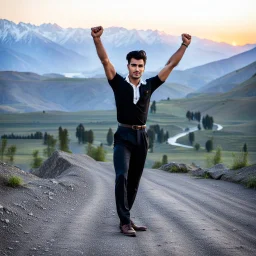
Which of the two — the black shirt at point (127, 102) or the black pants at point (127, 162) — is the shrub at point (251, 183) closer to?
the black pants at point (127, 162)

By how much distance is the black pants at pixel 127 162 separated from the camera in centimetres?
846

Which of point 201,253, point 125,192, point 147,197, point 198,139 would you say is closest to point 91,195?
point 147,197

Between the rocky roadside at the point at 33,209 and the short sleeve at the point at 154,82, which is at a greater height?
the short sleeve at the point at 154,82

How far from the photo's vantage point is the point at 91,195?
44.7 ft

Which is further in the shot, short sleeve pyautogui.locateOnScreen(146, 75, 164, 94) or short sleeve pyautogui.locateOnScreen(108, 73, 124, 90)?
short sleeve pyautogui.locateOnScreen(146, 75, 164, 94)

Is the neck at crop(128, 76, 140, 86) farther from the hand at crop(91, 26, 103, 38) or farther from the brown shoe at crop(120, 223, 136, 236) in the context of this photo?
the brown shoe at crop(120, 223, 136, 236)

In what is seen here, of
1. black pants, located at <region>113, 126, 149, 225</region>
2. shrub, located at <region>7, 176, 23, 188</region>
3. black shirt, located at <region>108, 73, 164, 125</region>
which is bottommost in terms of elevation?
shrub, located at <region>7, 176, 23, 188</region>

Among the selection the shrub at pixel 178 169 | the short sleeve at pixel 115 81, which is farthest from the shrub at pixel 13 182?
the shrub at pixel 178 169

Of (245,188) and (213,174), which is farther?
(213,174)

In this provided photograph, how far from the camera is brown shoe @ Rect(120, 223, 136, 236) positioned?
827 centimetres

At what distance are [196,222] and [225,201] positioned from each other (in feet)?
12.8

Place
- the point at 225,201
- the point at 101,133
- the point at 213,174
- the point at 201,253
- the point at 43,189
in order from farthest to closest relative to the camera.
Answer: the point at 101,133, the point at 213,174, the point at 225,201, the point at 43,189, the point at 201,253

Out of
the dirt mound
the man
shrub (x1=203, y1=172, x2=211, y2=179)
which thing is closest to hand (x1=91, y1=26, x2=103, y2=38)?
the man

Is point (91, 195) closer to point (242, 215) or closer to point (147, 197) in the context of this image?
point (147, 197)
